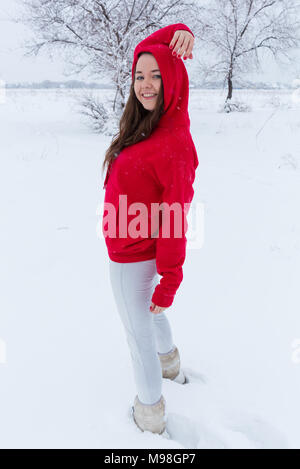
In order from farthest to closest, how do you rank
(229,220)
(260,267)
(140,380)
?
(229,220)
(260,267)
(140,380)

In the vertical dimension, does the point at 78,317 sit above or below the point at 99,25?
below

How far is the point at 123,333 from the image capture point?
226 cm

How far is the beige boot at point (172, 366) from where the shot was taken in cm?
188

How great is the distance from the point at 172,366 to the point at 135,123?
139 cm

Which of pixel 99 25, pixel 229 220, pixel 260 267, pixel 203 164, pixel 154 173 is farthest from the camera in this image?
pixel 99 25

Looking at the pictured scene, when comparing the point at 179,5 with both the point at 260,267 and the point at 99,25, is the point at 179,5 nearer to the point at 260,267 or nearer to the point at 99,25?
the point at 99,25

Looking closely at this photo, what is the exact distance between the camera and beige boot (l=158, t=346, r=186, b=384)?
6.18 ft

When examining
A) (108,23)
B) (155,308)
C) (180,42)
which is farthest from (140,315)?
(108,23)

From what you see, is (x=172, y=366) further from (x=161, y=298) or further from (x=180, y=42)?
(x=180, y=42)

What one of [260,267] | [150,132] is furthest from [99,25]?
[150,132]

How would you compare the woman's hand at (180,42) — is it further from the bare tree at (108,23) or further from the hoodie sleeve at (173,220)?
the bare tree at (108,23)

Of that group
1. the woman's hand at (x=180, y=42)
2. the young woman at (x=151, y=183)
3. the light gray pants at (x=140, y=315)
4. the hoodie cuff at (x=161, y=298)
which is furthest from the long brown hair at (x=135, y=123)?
the hoodie cuff at (x=161, y=298)

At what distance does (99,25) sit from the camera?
9141 millimetres

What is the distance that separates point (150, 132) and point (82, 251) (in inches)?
86.2
